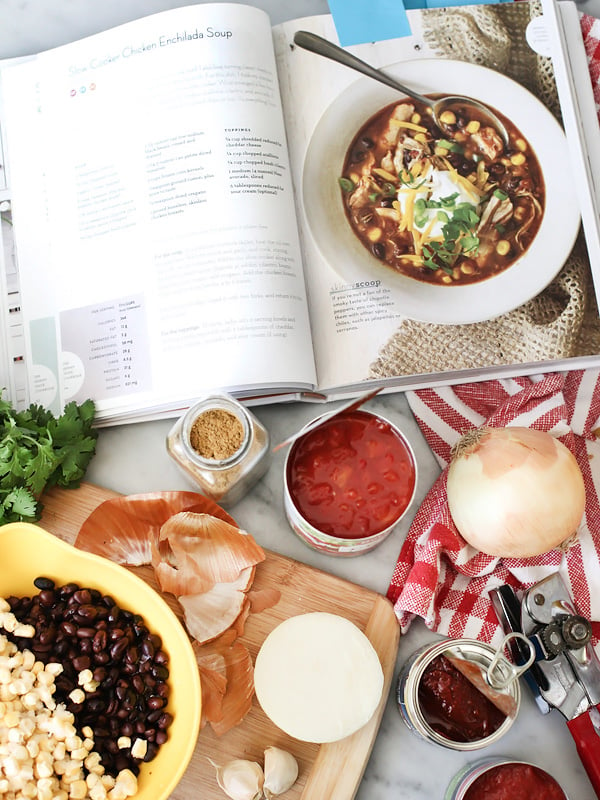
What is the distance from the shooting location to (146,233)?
3.25 ft

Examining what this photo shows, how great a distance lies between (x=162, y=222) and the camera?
98 centimetres

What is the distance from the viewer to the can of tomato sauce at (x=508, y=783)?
87 cm

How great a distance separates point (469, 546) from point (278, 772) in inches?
14.4

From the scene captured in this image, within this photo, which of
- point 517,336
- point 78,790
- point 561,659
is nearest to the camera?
point 78,790

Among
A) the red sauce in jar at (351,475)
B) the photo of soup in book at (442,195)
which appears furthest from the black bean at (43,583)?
the photo of soup in book at (442,195)

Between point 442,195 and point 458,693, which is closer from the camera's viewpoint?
point 458,693

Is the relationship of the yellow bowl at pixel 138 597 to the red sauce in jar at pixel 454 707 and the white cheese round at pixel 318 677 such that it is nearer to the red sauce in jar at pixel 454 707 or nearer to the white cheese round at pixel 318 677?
the white cheese round at pixel 318 677

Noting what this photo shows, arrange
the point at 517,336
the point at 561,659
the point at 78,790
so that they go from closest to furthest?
the point at 78,790, the point at 561,659, the point at 517,336

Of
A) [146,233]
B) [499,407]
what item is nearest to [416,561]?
[499,407]

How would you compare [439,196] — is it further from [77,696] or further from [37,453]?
[77,696]

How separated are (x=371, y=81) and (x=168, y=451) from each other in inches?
23.6

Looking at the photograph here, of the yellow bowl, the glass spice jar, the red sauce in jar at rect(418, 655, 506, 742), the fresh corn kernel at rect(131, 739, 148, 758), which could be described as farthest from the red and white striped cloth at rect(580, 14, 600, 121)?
the fresh corn kernel at rect(131, 739, 148, 758)

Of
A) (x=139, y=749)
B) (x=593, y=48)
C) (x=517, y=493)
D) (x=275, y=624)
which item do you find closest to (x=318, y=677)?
(x=275, y=624)

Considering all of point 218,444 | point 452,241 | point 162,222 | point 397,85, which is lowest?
point 218,444
